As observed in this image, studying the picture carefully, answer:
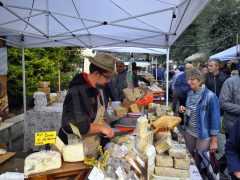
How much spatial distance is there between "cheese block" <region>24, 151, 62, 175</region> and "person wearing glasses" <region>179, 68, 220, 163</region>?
6.53 feet

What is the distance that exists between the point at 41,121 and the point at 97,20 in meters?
2.16

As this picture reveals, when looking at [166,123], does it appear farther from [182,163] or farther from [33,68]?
[33,68]

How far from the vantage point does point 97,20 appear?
4.43 metres

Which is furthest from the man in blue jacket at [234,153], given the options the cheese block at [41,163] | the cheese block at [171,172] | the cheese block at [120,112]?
the cheese block at [120,112]

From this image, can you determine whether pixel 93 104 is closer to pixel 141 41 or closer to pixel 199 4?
pixel 199 4

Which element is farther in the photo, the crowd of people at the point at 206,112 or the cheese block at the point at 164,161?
the crowd of people at the point at 206,112

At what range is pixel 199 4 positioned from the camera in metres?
2.53

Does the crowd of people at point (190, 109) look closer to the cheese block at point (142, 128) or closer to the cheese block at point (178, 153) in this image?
the cheese block at point (142, 128)

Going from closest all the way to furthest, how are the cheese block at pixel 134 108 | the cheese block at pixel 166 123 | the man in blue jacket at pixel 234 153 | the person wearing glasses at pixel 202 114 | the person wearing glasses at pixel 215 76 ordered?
the man in blue jacket at pixel 234 153 → the cheese block at pixel 166 123 → the person wearing glasses at pixel 202 114 → the cheese block at pixel 134 108 → the person wearing glasses at pixel 215 76

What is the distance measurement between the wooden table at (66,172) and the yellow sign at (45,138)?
0.18m

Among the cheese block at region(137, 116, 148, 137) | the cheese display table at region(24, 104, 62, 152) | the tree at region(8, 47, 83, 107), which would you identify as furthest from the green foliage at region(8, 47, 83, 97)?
the cheese block at region(137, 116, 148, 137)

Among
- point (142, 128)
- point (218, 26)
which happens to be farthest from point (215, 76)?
point (218, 26)

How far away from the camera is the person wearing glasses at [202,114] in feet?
10.2

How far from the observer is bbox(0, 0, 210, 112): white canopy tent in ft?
12.1
